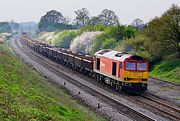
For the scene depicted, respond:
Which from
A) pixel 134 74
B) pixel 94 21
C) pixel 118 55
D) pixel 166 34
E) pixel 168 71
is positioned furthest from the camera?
pixel 94 21

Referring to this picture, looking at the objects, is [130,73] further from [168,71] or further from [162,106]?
[168,71]

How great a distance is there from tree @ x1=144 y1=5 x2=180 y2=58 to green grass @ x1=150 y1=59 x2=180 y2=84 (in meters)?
1.70

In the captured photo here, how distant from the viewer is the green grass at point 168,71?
4581 centimetres

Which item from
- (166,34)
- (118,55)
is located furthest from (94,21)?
(118,55)

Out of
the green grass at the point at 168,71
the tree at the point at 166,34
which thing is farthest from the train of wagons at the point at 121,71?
the tree at the point at 166,34

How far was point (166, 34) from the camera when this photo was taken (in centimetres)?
5162

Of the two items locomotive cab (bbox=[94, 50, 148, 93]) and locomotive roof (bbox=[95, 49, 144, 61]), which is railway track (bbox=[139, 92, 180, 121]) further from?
locomotive roof (bbox=[95, 49, 144, 61])

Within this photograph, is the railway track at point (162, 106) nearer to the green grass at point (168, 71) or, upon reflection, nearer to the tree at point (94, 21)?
the green grass at point (168, 71)

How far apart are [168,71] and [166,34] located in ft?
17.8

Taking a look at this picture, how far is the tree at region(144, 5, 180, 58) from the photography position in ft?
169

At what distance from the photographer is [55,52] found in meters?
69.0

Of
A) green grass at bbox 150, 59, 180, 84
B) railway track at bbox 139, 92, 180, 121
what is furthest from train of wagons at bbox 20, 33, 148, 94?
green grass at bbox 150, 59, 180, 84

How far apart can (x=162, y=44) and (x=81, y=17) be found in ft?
475

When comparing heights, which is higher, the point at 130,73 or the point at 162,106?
the point at 130,73
